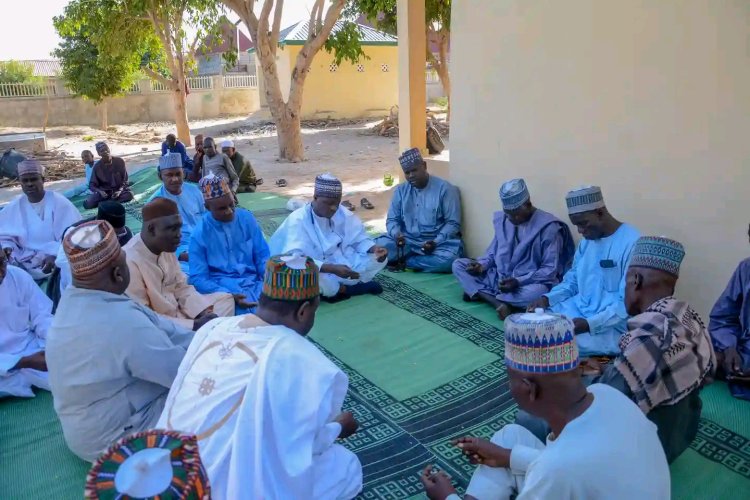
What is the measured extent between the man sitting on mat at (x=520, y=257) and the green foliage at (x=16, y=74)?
25.8 metres

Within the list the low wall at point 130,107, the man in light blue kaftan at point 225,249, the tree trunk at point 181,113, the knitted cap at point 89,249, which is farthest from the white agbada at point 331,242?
the low wall at point 130,107

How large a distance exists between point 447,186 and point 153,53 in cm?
1713

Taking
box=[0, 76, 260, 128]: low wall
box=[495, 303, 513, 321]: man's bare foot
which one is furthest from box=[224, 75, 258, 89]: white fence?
box=[495, 303, 513, 321]: man's bare foot

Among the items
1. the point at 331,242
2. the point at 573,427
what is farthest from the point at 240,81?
the point at 573,427

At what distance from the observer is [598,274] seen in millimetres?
4562

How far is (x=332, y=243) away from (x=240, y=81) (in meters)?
26.3

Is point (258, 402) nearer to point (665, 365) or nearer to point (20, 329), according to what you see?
point (665, 365)

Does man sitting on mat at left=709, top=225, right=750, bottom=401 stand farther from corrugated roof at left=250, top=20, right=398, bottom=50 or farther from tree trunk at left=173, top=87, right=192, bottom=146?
Answer: corrugated roof at left=250, top=20, right=398, bottom=50

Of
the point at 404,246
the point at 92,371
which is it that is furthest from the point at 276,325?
the point at 404,246

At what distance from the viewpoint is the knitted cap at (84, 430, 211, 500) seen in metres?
1.08

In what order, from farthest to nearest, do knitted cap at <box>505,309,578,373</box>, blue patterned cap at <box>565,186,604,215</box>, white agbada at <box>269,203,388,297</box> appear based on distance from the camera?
white agbada at <box>269,203,388,297</box>, blue patterned cap at <box>565,186,604,215</box>, knitted cap at <box>505,309,578,373</box>

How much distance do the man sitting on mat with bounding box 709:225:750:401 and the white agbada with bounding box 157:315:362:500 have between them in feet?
8.98

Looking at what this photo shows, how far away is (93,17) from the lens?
15.7 m

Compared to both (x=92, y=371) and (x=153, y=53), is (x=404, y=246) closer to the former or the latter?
(x=92, y=371)
